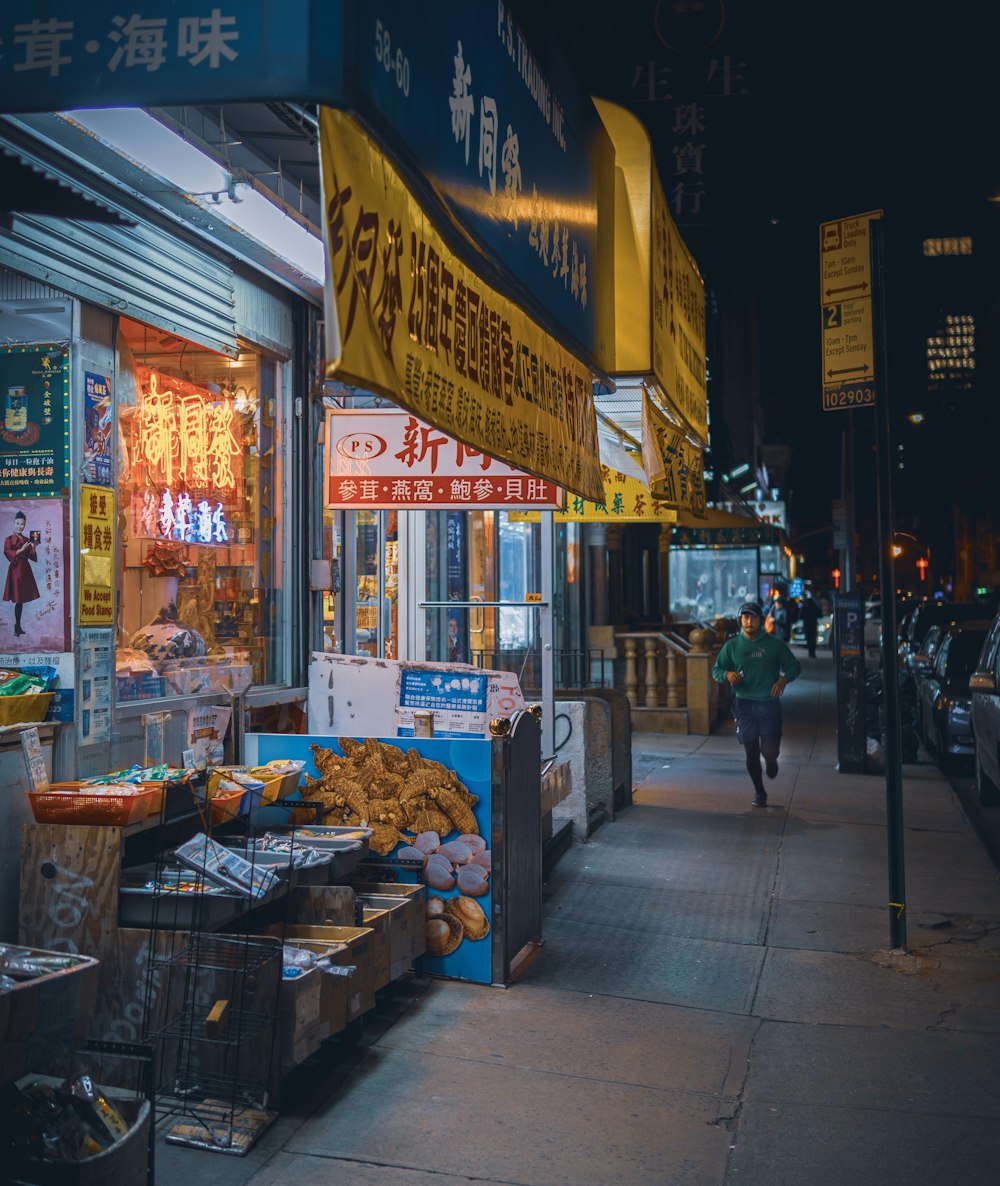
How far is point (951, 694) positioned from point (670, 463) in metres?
6.20

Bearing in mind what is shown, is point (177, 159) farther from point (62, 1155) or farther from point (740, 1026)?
point (740, 1026)

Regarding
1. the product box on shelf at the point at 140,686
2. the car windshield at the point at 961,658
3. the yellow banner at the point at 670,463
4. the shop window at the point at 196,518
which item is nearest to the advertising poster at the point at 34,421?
the shop window at the point at 196,518

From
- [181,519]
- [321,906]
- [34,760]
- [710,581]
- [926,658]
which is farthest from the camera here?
[710,581]

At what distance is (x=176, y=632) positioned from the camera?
267 inches

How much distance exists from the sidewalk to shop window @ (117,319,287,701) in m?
2.37

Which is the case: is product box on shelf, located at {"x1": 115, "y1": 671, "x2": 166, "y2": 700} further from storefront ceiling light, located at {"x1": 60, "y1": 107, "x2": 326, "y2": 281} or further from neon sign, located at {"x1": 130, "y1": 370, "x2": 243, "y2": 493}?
storefront ceiling light, located at {"x1": 60, "y1": 107, "x2": 326, "y2": 281}

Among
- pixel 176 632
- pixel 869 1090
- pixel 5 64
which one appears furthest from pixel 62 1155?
pixel 176 632

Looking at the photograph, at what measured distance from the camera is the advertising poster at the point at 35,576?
5488 millimetres

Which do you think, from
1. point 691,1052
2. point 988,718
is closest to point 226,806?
point 691,1052

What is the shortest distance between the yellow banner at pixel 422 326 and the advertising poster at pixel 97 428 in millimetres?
2144

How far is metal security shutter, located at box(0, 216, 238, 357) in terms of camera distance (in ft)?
17.2

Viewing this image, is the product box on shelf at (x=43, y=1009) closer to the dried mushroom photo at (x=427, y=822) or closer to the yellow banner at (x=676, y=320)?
the dried mushroom photo at (x=427, y=822)

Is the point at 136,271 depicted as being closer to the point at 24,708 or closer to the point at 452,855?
the point at 24,708

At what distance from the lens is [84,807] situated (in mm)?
4863
